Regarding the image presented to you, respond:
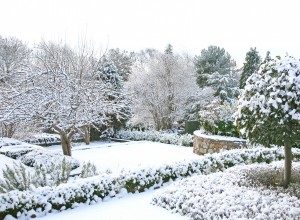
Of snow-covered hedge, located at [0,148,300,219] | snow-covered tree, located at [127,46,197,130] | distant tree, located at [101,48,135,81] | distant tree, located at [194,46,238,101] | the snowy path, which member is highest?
distant tree, located at [101,48,135,81]

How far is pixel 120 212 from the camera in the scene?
5355 millimetres

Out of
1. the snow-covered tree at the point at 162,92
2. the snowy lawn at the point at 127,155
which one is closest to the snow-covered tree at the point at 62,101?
the snowy lawn at the point at 127,155

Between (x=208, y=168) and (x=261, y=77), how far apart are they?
10.0 ft

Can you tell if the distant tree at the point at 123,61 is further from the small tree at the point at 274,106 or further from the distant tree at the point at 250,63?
the small tree at the point at 274,106

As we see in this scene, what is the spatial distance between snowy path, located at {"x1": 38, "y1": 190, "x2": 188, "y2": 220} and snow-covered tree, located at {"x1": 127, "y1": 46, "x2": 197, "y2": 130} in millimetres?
15117

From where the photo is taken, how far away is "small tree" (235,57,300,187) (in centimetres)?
520

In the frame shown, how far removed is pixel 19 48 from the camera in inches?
1024

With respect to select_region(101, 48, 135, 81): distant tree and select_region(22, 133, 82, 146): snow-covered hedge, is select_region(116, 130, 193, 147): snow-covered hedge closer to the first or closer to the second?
select_region(22, 133, 82, 146): snow-covered hedge

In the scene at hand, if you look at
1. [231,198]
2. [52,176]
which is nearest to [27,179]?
[52,176]

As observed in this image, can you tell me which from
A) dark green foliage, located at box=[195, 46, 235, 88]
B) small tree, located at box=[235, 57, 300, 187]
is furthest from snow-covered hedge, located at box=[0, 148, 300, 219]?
dark green foliage, located at box=[195, 46, 235, 88]

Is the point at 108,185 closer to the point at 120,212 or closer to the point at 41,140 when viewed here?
the point at 120,212

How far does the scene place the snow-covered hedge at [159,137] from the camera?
612 inches

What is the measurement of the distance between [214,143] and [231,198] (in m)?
6.41

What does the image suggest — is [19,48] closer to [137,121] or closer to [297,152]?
[137,121]
